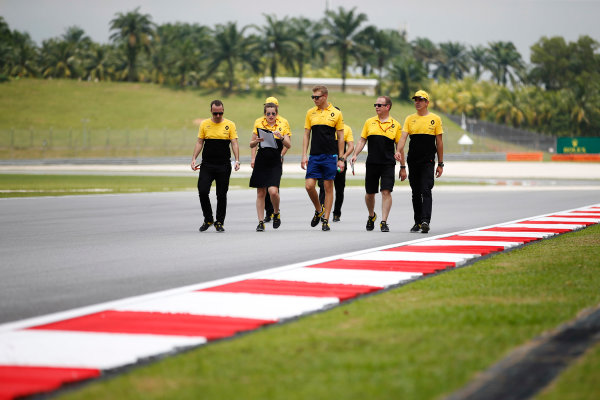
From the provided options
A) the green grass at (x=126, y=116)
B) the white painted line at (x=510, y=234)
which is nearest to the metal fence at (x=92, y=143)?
the green grass at (x=126, y=116)

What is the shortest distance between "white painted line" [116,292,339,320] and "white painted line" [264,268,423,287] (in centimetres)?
87

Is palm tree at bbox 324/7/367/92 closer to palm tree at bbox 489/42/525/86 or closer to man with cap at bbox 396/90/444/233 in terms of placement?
palm tree at bbox 489/42/525/86

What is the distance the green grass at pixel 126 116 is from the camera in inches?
2781

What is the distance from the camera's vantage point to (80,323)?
5.66 meters

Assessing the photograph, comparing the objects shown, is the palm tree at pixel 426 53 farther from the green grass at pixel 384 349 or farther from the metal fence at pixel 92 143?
the green grass at pixel 384 349

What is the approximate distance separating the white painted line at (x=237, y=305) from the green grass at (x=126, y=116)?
62.2 m

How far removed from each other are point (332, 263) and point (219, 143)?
460 centimetres

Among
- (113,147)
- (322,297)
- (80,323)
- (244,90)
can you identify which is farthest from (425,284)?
(244,90)

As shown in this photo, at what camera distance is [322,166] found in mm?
12641

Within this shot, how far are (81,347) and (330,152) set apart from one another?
26.2 feet

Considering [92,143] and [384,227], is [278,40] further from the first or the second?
→ [384,227]

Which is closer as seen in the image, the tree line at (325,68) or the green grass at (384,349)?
the green grass at (384,349)

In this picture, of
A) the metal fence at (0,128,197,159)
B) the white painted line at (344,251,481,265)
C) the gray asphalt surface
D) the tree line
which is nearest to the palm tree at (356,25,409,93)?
the tree line

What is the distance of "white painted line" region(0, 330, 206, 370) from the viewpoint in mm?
4602
